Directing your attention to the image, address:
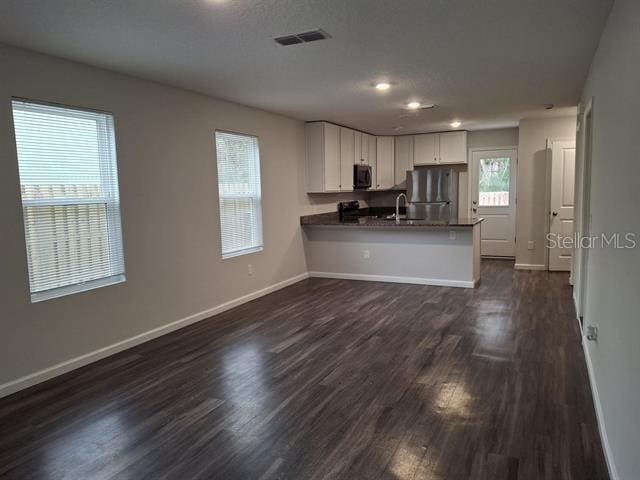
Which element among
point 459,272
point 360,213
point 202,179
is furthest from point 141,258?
point 360,213

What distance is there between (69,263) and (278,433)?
2.18 meters

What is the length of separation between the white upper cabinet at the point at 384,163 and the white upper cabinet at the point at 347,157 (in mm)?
989

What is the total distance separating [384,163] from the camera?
854cm

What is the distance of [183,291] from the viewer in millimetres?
4590

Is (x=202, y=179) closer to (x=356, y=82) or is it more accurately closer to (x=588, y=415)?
(x=356, y=82)

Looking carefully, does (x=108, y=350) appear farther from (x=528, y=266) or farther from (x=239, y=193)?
(x=528, y=266)

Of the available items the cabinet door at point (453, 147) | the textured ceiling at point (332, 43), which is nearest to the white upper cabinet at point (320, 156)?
the textured ceiling at point (332, 43)

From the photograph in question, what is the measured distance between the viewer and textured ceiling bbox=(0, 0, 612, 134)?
257 centimetres

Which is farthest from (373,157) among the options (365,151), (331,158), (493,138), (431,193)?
(493,138)

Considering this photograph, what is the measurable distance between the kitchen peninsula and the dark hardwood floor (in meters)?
1.45

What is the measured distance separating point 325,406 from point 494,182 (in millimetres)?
6650

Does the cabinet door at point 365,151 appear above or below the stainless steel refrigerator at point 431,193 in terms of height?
above

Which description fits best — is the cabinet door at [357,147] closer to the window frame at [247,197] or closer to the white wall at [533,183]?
the window frame at [247,197]

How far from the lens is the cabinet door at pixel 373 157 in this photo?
8.09 m
